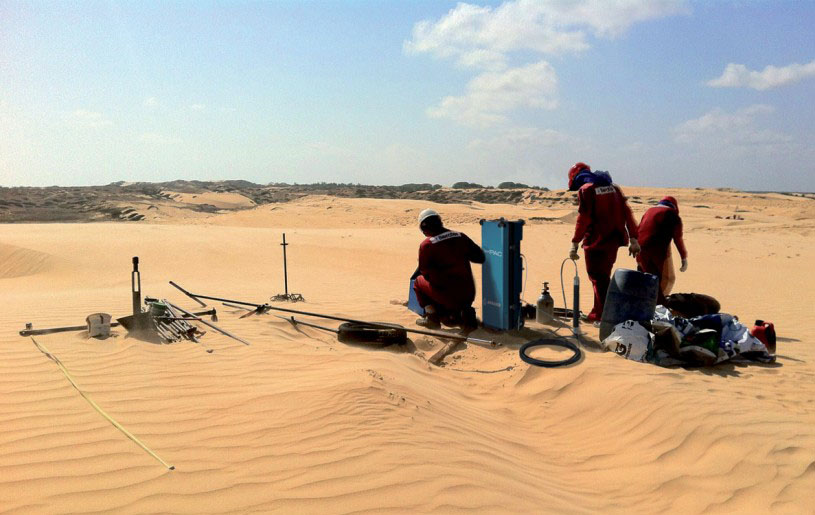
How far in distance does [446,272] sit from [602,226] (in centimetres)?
192

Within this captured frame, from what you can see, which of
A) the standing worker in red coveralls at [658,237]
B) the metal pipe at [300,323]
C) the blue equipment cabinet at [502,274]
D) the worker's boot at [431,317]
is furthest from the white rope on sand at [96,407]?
the standing worker in red coveralls at [658,237]

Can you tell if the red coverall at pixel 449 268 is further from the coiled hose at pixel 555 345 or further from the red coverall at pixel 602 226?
the red coverall at pixel 602 226

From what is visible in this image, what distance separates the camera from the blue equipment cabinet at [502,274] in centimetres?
618

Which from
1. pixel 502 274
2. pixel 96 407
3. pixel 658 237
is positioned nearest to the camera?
pixel 96 407

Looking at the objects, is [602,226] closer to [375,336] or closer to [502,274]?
[502,274]

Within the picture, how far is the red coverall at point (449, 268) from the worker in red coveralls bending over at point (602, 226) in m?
1.22

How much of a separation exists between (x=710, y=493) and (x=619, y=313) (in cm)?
276

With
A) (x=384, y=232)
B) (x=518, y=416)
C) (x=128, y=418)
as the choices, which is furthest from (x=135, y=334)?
(x=384, y=232)

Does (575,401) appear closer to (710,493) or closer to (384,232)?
(710,493)

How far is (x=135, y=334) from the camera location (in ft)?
18.6

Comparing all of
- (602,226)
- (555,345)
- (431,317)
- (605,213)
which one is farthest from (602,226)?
(431,317)

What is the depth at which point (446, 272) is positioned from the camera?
6469 mm

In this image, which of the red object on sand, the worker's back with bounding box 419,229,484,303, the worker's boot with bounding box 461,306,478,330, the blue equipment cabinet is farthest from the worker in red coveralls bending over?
the red object on sand

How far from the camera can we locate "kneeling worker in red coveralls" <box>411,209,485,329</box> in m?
6.37
